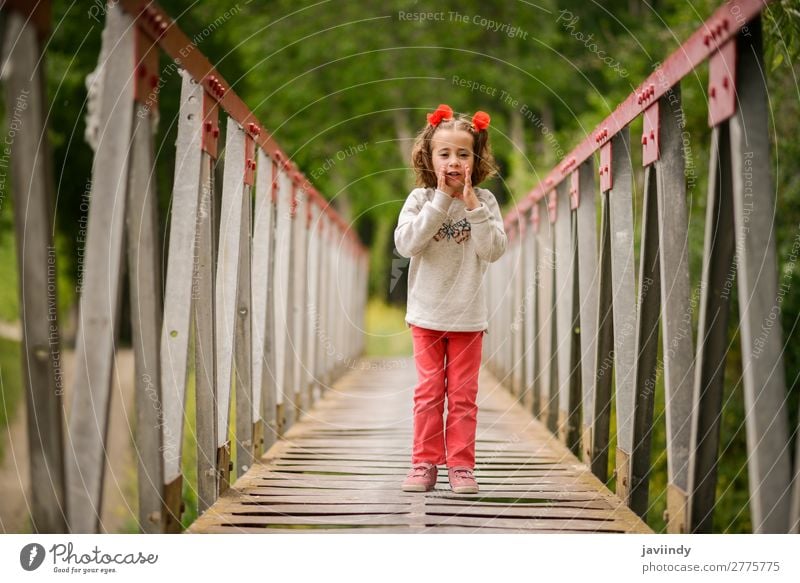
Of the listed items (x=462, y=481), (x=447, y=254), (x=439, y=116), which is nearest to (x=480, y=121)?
(x=439, y=116)

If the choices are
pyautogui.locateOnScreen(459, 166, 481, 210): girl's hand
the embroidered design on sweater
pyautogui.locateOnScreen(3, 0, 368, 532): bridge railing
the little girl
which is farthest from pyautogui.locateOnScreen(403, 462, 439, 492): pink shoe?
pyautogui.locateOnScreen(459, 166, 481, 210): girl's hand

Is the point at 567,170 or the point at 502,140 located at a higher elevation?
the point at 502,140

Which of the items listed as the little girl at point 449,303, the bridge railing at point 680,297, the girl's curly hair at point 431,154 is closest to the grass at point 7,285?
the bridge railing at point 680,297

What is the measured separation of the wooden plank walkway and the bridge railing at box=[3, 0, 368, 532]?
148mm

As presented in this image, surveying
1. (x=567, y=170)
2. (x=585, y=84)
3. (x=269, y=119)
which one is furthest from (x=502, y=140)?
(x=567, y=170)

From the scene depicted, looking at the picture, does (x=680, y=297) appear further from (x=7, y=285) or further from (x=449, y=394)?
(x=7, y=285)

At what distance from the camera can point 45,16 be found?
159 centimetres

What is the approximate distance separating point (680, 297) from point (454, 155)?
2.88 feet

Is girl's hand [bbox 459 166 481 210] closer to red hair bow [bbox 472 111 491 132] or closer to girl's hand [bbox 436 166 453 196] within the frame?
girl's hand [bbox 436 166 453 196]

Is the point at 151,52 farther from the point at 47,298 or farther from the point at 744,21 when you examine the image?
the point at 744,21

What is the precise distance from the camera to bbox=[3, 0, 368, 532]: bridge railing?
163cm

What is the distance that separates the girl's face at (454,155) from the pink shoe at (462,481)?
0.88 m

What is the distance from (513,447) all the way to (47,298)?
254 cm

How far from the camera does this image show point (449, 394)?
2.96 meters
